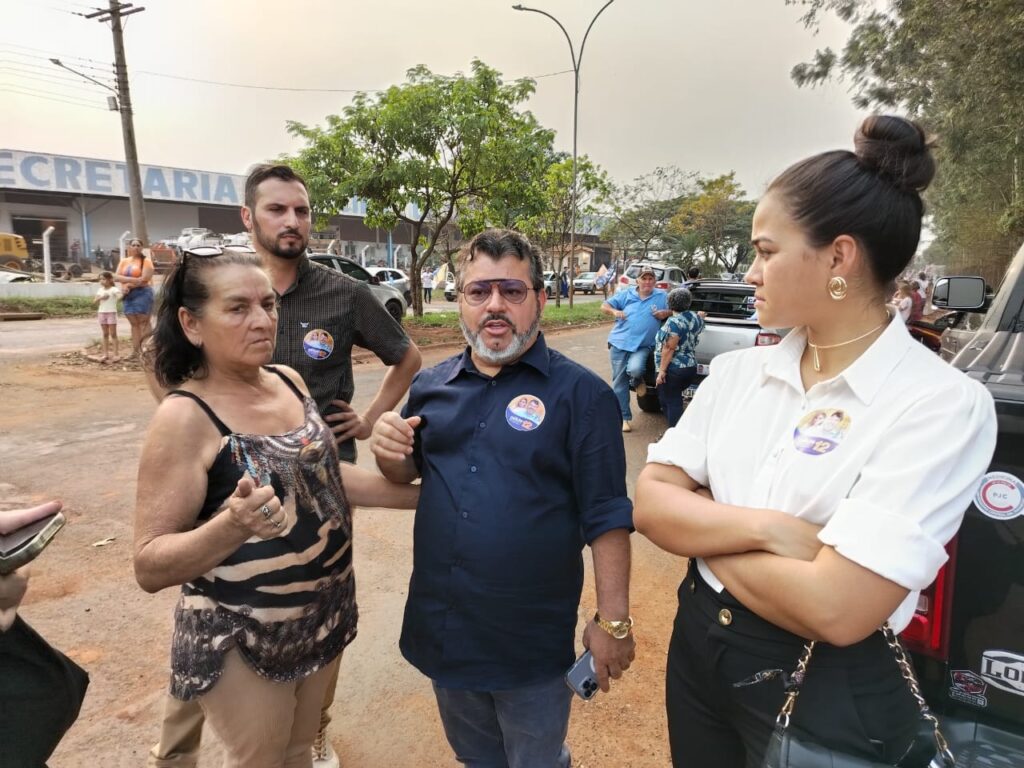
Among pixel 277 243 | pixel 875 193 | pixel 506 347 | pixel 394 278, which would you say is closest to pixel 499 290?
pixel 506 347

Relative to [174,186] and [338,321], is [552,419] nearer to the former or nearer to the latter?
[338,321]

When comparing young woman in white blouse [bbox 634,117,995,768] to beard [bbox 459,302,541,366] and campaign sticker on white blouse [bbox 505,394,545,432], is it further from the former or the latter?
beard [bbox 459,302,541,366]

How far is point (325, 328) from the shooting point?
249 cm

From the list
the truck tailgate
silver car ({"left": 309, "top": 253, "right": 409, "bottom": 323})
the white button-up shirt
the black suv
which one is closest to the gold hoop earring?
the white button-up shirt

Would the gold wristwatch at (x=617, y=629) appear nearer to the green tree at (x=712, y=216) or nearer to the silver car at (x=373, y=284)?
the silver car at (x=373, y=284)

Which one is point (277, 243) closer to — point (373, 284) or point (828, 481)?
point (828, 481)

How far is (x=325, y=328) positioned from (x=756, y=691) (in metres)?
1.97

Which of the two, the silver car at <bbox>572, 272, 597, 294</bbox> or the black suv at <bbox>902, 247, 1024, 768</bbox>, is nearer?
the black suv at <bbox>902, 247, 1024, 768</bbox>

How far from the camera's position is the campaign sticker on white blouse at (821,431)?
1190 mm

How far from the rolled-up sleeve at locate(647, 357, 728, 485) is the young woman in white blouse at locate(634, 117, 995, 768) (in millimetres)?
15

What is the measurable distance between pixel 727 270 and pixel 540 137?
31.4 m

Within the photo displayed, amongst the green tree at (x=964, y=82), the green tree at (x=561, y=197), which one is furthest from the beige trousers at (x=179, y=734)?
the green tree at (x=561, y=197)

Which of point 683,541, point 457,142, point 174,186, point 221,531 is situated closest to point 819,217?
point 683,541

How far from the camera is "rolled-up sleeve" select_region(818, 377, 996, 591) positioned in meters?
1.04
